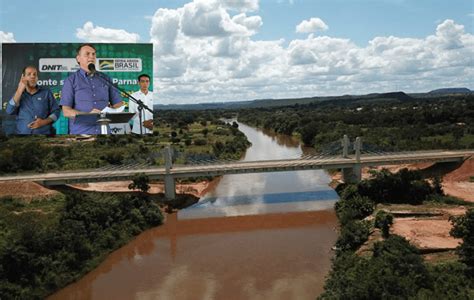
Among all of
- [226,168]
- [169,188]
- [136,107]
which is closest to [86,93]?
[136,107]

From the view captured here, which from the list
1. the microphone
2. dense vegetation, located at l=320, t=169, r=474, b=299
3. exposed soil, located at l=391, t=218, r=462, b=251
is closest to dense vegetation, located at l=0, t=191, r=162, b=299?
the microphone

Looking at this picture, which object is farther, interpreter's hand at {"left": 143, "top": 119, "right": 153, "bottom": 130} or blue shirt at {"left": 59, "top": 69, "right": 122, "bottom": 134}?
interpreter's hand at {"left": 143, "top": 119, "right": 153, "bottom": 130}

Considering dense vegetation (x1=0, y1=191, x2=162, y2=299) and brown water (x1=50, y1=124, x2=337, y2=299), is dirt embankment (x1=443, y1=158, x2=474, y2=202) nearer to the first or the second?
brown water (x1=50, y1=124, x2=337, y2=299)

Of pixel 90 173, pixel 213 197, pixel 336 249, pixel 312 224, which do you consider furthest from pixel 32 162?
pixel 336 249

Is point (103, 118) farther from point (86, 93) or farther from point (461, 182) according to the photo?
point (461, 182)

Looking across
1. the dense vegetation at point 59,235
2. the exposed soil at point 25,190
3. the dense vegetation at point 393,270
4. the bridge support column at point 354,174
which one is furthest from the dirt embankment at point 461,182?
the exposed soil at point 25,190

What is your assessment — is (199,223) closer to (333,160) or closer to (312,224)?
(312,224)

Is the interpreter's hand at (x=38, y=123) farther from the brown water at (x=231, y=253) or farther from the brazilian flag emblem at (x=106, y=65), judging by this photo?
the brown water at (x=231, y=253)
